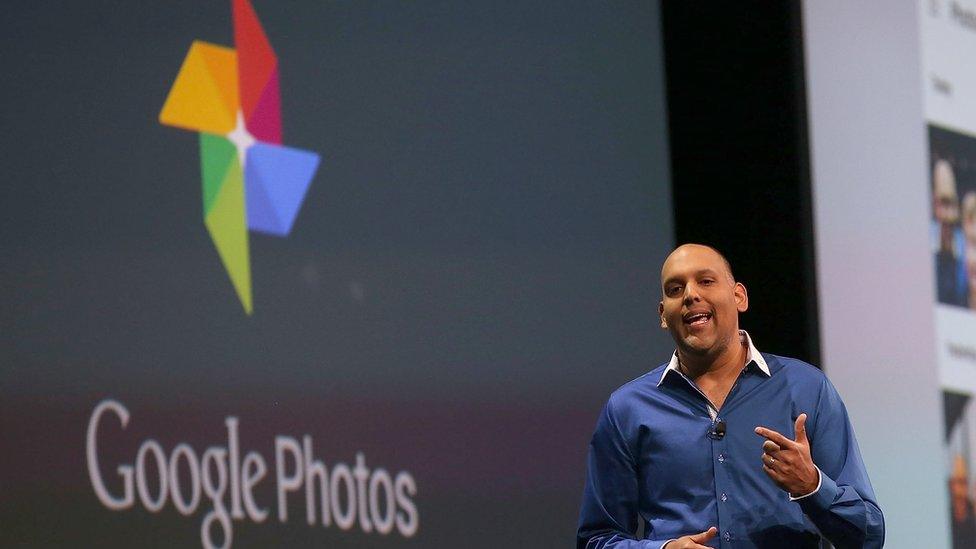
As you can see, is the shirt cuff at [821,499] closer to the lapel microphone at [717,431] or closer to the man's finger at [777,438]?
the man's finger at [777,438]

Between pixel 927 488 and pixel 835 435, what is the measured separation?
2420 mm

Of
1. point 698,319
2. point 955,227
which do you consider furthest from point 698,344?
point 955,227

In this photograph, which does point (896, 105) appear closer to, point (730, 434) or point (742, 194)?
point (742, 194)

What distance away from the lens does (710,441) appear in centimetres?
277

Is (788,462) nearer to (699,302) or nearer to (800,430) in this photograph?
(800,430)

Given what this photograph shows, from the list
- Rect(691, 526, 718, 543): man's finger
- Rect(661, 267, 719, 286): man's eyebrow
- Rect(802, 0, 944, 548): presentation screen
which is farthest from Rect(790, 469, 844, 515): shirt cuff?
Rect(802, 0, 944, 548): presentation screen

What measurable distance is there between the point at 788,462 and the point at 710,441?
237 mm

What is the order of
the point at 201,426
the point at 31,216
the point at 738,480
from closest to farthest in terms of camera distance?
the point at 738,480
the point at 31,216
the point at 201,426

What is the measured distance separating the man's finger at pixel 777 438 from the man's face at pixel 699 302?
0.89 ft

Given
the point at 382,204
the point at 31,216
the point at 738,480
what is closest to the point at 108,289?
the point at 31,216

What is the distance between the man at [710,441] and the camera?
108 inches

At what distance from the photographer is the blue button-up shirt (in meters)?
2.73

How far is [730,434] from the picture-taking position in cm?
278

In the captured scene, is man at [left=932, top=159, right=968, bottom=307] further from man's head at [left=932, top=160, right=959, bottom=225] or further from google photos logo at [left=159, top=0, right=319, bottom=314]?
google photos logo at [left=159, top=0, right=319, bottom=314]
